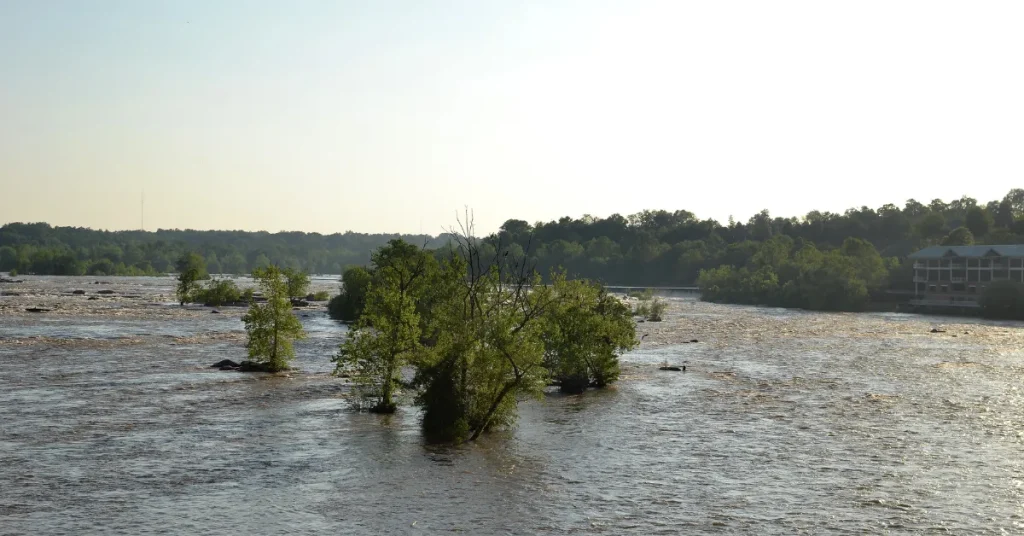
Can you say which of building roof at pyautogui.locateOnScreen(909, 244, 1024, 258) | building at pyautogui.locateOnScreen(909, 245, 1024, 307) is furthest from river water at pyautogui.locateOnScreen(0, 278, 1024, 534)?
building roof at pyautogui.locateOnScreen(909, 244, 1024, 258)

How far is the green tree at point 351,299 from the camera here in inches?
4336

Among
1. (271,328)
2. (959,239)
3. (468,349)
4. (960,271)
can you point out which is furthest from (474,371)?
(959,239)

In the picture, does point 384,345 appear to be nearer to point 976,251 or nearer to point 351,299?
point 351,299

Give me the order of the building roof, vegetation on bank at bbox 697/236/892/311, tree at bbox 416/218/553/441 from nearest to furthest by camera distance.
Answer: tree at bbox 416/218/553/441
vegetation on bank at bbox 697/236/892/311
the building roof

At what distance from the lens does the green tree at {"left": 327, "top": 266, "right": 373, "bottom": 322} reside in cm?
11012

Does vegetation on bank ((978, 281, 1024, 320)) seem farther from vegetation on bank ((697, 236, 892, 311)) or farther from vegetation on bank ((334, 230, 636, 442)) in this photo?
vegetation on bank ((334, 230, 636, 442))

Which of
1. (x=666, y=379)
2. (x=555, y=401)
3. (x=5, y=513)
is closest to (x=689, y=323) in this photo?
(x=666, y=379)

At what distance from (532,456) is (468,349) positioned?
496 centimetres

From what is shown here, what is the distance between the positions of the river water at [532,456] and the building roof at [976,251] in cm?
10028

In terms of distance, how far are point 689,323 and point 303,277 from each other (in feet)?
231

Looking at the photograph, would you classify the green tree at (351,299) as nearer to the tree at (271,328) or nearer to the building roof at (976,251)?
the tree at (271,328)

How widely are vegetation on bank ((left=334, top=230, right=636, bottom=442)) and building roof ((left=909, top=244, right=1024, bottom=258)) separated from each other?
124 meters

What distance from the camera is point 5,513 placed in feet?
84.7

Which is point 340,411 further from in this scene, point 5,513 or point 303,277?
point 303,277
